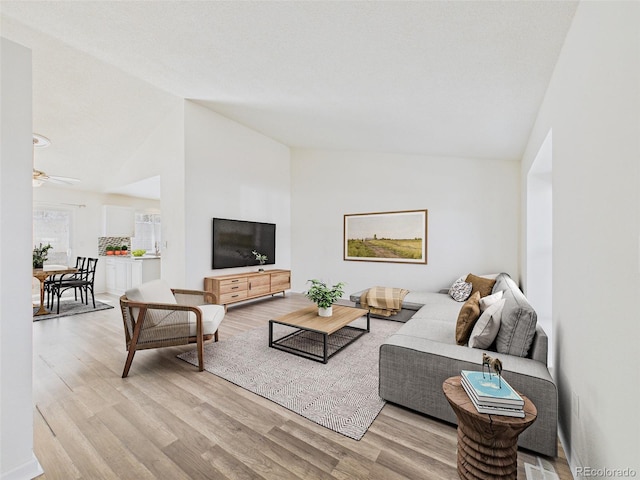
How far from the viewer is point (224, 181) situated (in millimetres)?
4738

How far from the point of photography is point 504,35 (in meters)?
1.81

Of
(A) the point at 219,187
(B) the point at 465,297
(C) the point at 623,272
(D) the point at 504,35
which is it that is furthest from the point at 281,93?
(B) the point at 465,297

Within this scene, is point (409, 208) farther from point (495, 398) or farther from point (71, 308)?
point (71, 308)

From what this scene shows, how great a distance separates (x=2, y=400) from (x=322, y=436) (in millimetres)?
1638

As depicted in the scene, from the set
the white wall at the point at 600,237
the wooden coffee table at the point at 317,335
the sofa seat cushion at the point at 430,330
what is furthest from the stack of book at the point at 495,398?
the wooden coffee table at the point at 317,335

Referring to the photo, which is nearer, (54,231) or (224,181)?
(224,181)

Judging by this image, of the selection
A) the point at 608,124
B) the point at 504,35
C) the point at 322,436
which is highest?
the point at 504,35

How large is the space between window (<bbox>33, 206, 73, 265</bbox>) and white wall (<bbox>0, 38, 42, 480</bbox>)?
20.0ft

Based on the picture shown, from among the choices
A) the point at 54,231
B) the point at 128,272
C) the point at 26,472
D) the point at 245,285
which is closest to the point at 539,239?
the point at 245,285

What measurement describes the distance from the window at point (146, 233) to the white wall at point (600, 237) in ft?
24.5

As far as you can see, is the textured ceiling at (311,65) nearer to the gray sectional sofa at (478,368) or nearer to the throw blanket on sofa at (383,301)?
the gray sectional sofa at (478,368)

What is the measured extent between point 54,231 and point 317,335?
638 centimetres

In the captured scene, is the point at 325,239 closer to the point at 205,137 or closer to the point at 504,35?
the point at 205,137

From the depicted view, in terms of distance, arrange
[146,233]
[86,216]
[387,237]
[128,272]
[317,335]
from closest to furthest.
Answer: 1. [317,335]
2. [387,237]
3. [128,272]
4. [86,216]
5. [146,233]
